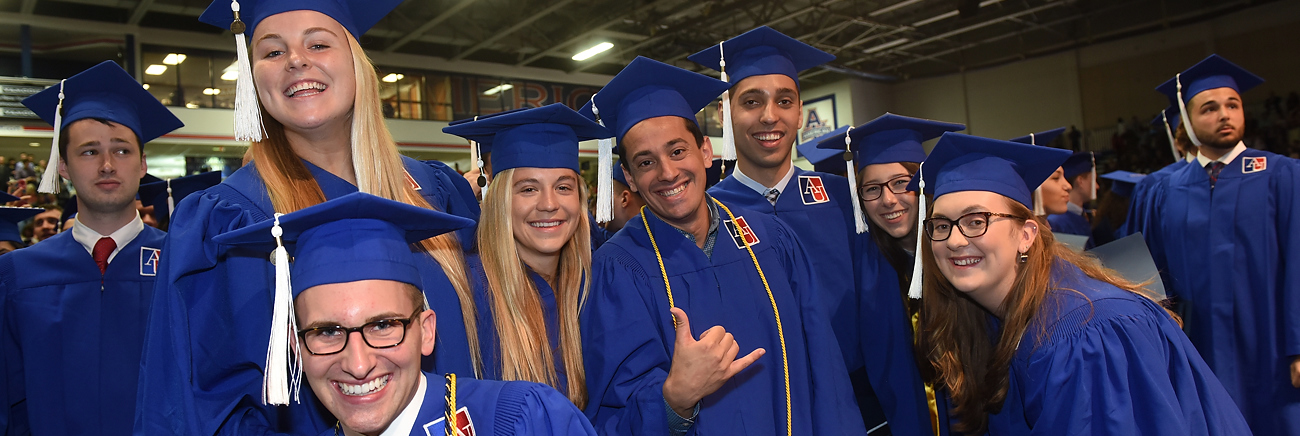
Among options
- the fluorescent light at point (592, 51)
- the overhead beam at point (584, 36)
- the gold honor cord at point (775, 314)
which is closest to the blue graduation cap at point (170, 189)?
the gold honor cord at point (775, 314)

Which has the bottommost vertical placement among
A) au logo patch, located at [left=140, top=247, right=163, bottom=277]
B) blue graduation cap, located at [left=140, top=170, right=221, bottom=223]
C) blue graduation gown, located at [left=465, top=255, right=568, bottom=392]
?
blue graduation gown, located at [left=465, top=255, right=568, bottom=392]

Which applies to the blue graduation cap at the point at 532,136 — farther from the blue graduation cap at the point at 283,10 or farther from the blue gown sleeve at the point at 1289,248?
the blue gown sleeve at the point at 1289,248

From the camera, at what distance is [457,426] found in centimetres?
173

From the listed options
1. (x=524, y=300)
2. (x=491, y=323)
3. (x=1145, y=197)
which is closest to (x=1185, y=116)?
(x=1145, y=197)

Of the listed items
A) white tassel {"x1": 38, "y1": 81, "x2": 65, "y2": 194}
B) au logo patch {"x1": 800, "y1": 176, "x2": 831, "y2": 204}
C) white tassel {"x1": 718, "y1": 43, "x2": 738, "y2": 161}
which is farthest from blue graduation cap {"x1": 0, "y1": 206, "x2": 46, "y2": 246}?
au logo patch {"x1": 800, "y1": 176, "x2": 831, "y2": 204}

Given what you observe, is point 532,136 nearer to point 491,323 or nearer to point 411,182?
point 411,182

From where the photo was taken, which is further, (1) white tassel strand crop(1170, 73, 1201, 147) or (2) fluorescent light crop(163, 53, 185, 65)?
(2) fluorescent light crop(163, 53, 185, 65)

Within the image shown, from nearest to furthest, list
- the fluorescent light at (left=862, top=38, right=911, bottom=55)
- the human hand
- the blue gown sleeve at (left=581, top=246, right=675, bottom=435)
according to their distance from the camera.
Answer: the human hand → the blue gown sleeve at (left=581, top=246, right=675, bottom=435) → the fluorescent light at (left=862, top=38, right=911, bottom=55)

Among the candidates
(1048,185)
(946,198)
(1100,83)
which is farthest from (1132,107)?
(946,198)

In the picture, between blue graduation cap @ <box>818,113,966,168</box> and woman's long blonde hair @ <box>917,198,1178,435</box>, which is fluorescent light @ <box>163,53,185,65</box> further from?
woman's long blonde hair @ <box>917,198,1178,435</box>

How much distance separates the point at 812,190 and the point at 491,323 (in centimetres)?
150

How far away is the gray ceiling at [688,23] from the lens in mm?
14188

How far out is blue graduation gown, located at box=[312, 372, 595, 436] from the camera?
1.73 meters

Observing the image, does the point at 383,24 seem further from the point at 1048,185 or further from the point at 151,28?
the point at 1048,185
